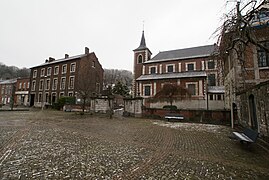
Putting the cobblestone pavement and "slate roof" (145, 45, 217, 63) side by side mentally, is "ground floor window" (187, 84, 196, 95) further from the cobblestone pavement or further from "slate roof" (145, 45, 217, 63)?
the cobblestone pavement

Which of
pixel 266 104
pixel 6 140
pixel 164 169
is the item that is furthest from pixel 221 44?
pixel 6 140

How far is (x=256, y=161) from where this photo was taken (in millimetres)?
4270

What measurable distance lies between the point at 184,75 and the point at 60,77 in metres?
24.1

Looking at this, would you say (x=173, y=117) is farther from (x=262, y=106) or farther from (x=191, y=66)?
(x=191, y=66)

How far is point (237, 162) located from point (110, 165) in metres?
3.55

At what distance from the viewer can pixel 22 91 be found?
3672 centimetres

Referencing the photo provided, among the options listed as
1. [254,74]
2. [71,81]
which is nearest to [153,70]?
Answer: [71,81]

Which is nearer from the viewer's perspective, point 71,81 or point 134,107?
point 134,107

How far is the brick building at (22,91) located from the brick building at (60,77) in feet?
9.12

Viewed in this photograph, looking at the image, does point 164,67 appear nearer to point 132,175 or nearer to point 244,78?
point 244,78

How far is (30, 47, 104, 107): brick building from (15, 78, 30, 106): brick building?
278 centimetres

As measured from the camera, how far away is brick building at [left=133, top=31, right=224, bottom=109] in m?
19.3

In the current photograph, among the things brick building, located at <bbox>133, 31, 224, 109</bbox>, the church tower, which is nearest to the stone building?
brick building, located at <bbox>133, 31, 224, 109</bbox>

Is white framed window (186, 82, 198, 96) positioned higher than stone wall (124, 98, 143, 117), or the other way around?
white framed window (186, 82, 198, 96)
